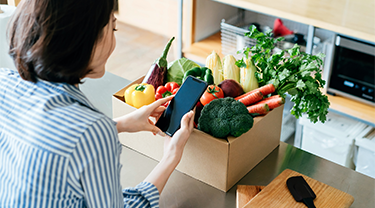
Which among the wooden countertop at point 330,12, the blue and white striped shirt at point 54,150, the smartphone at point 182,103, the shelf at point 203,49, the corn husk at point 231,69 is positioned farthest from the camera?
the shelf at point 203,49

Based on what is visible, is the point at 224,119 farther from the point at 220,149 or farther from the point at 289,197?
the point at 289,197

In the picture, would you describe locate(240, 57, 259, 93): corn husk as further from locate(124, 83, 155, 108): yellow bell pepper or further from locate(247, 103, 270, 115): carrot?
locate(124, 83, 155, 108): yellow bell pepper

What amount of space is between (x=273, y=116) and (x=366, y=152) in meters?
1.14

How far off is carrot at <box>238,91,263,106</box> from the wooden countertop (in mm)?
1052

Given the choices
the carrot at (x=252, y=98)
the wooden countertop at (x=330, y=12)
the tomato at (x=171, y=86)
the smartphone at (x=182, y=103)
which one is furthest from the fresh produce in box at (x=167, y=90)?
the wooden countertop at (x=330, y=12)

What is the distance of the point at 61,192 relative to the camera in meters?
0.64

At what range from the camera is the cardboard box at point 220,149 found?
0.97 m

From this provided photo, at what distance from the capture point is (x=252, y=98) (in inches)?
42.2

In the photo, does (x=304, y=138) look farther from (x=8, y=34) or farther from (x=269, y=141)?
(x=8, y=34)

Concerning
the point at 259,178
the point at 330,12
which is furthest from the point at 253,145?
the point at 330,12

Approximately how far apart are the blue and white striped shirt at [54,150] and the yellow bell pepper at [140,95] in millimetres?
361

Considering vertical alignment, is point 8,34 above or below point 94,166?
above

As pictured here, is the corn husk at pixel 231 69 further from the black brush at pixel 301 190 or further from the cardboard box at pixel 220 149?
the black brush at pixel 301 190

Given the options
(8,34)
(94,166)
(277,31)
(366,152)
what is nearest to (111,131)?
(94,166)
